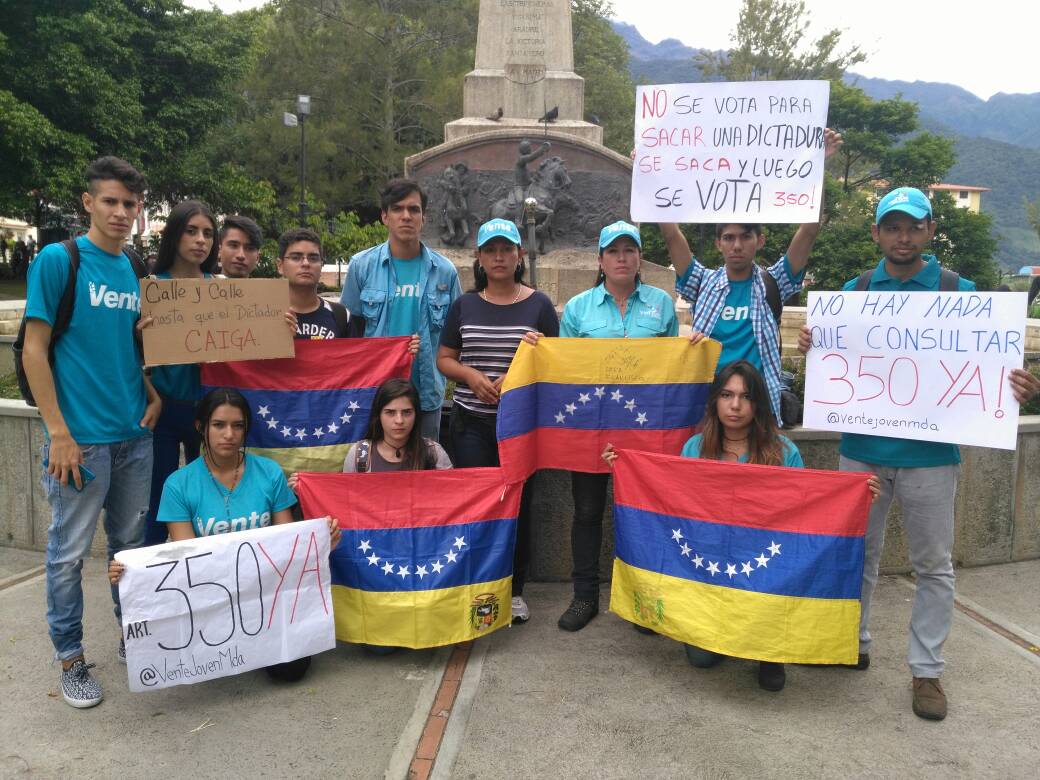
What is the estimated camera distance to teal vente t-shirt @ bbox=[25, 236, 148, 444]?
3379 mm

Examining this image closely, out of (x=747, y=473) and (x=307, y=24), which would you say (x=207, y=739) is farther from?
(x=307, y=24)

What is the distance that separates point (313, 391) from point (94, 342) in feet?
3.79

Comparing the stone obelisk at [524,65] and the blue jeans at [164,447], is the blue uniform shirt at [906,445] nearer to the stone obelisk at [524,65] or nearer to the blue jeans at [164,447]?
the blue jeans at [164,447]

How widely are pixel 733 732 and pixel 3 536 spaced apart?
16.4 feet

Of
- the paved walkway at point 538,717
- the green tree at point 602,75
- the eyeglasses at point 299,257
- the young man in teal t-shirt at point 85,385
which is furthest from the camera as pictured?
the green tree at point 602,75

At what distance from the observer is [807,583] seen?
139 inches

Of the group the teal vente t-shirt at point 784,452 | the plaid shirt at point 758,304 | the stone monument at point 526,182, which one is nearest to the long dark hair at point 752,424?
the teal vente t-shirt at point 784,452

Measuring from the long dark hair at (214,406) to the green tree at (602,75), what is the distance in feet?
133

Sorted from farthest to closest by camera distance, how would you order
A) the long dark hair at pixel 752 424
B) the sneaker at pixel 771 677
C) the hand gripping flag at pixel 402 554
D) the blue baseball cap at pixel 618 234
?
1. the blue baseball cap at pixel 618 234
2. the hand gripping flag at pixel 402 554
3. the long dark hair at pixel 752 424
4. the sneaker at pixel 771 677

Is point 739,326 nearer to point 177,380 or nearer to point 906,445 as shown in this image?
point 906,445

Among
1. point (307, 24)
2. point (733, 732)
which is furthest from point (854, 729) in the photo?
point (307, 24)

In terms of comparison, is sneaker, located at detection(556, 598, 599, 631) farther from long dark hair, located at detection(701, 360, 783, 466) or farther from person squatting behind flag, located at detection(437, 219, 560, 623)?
long dark hair, located at detection(701, 360, 783, 466)

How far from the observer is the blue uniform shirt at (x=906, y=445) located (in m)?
3.54

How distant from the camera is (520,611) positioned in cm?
441
